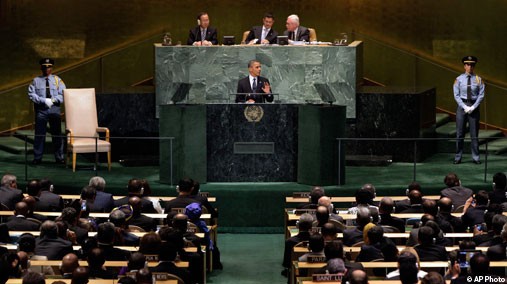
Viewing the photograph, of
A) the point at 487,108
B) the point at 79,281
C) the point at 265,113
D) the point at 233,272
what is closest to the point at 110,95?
the point at 265,113

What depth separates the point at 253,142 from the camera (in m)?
16.0

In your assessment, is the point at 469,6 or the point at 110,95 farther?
the point at 469,6

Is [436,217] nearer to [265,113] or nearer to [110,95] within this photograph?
[265,113]

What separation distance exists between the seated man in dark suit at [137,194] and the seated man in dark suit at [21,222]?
4.30 feet

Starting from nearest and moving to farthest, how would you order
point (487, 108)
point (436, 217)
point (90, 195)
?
point (436, 217) → point (90, 195) → point (487, 108)

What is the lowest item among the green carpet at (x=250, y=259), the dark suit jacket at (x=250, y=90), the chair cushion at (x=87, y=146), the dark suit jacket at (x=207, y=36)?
the green carpet at (x=250, y=259)

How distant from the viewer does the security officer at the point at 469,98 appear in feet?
57.4

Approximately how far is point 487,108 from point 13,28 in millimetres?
8810

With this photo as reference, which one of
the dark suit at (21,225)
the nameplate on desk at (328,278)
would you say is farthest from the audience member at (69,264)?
the dark suit at (21,225)

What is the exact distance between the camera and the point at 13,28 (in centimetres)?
2153

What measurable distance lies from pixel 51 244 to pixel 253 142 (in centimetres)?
563

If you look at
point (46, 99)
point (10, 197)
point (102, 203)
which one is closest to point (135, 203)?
point (102, 203)

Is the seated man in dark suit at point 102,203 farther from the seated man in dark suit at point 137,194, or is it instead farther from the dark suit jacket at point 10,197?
the dark suit jacket at point 10,197

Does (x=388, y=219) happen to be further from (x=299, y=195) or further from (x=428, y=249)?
(x=299, y=195)
